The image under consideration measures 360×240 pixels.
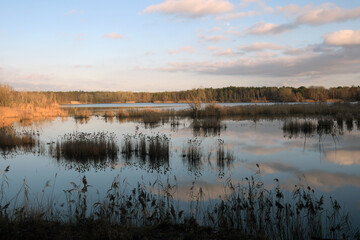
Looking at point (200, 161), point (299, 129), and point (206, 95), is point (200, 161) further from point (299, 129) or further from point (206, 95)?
point (206, 95)

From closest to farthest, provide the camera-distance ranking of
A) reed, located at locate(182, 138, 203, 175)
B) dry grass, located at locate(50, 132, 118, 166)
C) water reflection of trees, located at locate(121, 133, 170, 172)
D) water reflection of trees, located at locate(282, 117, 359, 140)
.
Result: reed, located at locate(182, 138, 203, 175)
water reflection of trees, located at locate(121, 133, 170, 172)
dry grass, located at locate(50, 132, 118, 166)
water reflection of trees, located at locate(282, 117, 359, 140)

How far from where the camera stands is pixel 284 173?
8.61 m

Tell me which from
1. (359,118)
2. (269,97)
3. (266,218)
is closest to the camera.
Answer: (266,218)

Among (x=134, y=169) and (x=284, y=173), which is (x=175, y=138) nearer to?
(x=134, y=169)

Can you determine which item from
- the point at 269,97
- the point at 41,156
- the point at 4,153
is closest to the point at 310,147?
the point at 41,156

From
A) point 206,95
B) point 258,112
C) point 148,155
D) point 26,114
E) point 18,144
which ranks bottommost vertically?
point 148,155

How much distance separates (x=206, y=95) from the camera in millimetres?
31094

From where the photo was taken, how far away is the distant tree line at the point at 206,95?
106 feet

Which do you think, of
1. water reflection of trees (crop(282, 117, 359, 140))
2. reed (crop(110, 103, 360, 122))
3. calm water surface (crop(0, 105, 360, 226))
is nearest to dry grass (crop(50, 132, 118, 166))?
calm water surface (crop(0, 105, 360, 226))

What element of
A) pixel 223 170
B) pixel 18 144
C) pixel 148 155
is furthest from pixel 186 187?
pixel 18 144

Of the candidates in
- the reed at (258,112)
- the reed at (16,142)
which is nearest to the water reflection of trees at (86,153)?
the reed at (16,142)

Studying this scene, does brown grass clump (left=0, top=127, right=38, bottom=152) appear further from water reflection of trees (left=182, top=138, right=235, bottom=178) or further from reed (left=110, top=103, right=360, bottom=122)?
reed (left=110, top=103, right=360, bottom=122)

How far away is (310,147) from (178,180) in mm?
8069

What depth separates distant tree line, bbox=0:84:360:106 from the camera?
106 ft
